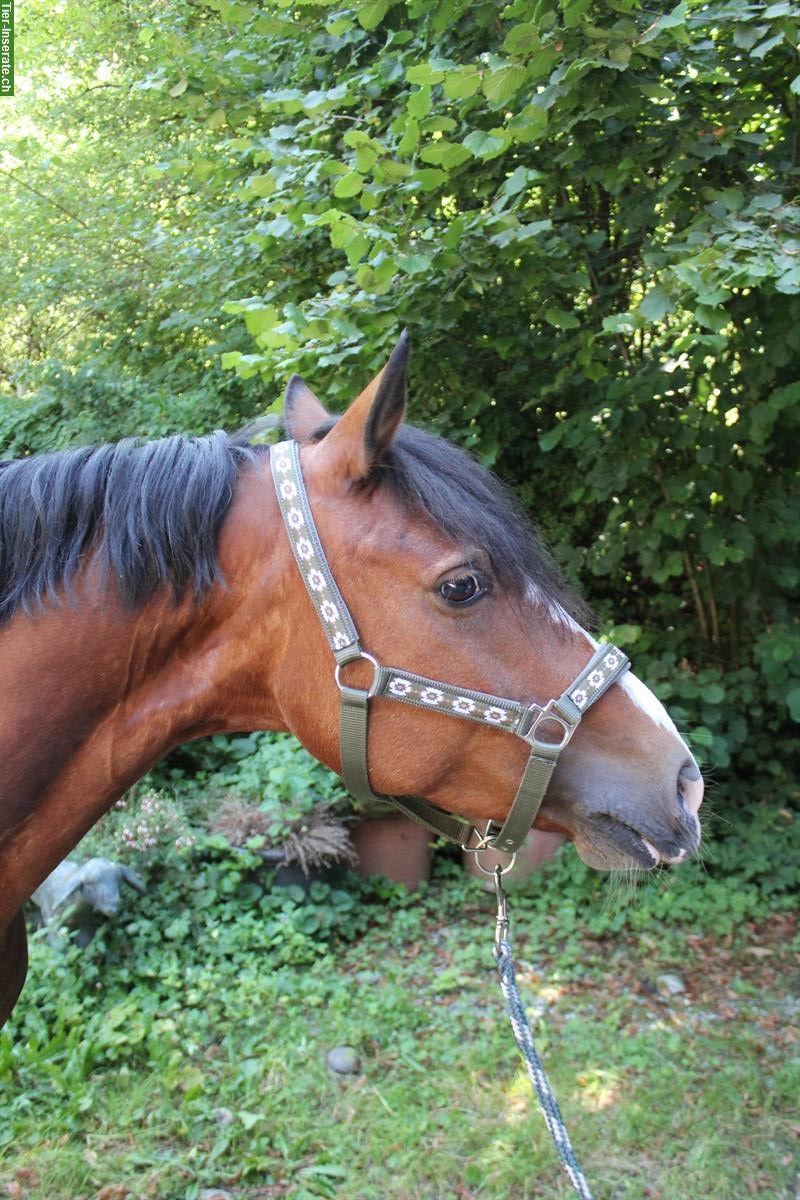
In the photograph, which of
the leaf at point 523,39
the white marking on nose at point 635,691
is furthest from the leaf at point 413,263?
the white marking on nose at point 635,691

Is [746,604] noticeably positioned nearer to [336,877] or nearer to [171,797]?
[336,877]

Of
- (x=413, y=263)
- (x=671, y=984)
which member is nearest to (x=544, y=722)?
(x=413, y=263)

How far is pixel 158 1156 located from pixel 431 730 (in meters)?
2.40

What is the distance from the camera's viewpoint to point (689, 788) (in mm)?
1530

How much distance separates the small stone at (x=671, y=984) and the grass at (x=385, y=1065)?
4 centimetres

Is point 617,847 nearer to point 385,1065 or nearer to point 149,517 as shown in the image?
point 149,517

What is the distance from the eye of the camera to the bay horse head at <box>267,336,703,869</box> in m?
1.48

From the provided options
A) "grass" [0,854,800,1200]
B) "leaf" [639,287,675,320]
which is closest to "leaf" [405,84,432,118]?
"leaf" [639,287,675,320]

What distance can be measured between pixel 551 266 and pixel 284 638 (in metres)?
2.36

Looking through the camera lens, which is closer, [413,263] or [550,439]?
[413,263]

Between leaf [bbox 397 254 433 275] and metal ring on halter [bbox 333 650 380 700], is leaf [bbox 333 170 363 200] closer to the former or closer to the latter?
leaf [bbox 397 254 433 275]

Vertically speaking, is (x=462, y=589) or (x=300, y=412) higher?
(x=300, y=412)

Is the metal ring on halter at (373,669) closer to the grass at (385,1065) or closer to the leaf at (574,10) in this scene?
the leaf at (574,10)

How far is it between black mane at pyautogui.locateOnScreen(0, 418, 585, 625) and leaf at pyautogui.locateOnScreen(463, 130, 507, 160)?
134cm
